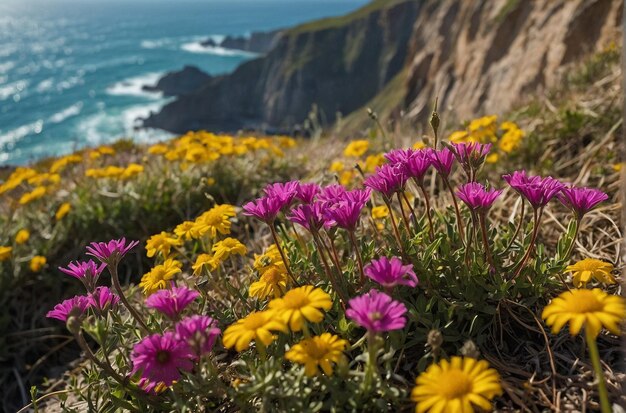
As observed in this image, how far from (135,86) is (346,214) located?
10935cm

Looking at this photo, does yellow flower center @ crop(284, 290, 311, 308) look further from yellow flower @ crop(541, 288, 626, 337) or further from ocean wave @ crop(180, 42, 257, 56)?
ocean wave @ crop(180, 42, 257, 56)

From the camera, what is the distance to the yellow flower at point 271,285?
2039 mm

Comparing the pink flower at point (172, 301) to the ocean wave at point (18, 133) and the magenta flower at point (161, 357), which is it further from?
the ocean wave at point (18, 133)

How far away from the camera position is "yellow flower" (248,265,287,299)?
2.04m

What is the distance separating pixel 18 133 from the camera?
231ft

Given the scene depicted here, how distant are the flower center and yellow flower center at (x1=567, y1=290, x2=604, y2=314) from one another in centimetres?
130

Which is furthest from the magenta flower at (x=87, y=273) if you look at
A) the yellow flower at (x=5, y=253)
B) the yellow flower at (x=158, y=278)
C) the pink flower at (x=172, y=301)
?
the yellow flower at (x=5, y=253)

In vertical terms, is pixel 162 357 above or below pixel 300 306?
below

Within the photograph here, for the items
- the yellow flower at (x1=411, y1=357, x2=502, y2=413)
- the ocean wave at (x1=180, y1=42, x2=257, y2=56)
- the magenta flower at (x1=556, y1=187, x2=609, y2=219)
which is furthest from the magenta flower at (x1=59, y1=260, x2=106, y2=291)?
the ocean wave at (x1=180, y1=42, x2=257, y2=56)

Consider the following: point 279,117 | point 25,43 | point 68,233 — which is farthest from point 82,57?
point 68,233

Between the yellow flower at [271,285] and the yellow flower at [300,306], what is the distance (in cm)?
37

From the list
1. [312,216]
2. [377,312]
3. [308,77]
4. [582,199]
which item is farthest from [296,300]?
[308,77]

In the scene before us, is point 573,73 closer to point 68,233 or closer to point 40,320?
point 68,233

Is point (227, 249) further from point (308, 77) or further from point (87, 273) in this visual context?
point (308, 77)
